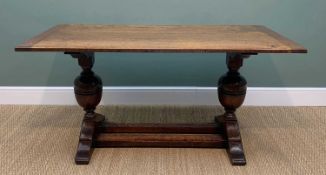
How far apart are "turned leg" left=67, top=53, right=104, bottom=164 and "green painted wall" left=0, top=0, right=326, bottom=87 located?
49 cm

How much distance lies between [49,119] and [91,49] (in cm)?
85

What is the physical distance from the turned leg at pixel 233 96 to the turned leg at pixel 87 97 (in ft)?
1.88

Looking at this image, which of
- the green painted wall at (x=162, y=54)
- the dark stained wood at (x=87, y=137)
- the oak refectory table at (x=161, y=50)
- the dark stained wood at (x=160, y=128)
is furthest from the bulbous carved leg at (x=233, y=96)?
the dark stained wood at (x=87, y=137)

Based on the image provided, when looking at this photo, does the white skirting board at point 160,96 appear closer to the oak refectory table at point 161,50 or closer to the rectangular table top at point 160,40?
the oak refectory table at point 161,50

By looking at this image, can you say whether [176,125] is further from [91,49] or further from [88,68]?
[91,49]

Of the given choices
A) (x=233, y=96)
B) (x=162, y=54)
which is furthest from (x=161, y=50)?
(x=162, y=54)

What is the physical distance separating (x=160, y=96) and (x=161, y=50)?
2.94 ft

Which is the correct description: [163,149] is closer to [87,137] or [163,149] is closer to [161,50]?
[87,137]

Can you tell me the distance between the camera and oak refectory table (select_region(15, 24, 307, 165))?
4.17 feet

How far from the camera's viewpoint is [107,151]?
1606 mm

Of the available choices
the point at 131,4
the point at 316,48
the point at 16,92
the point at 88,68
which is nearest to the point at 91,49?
the point at 88,68

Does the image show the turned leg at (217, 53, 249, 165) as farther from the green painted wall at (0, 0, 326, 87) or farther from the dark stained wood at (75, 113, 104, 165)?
the dark stained wood at (75, 113, 104, 165)

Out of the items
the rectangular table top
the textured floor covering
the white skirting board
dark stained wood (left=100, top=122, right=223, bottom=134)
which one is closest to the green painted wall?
the white skirting board

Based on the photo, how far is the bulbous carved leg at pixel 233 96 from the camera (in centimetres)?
152
